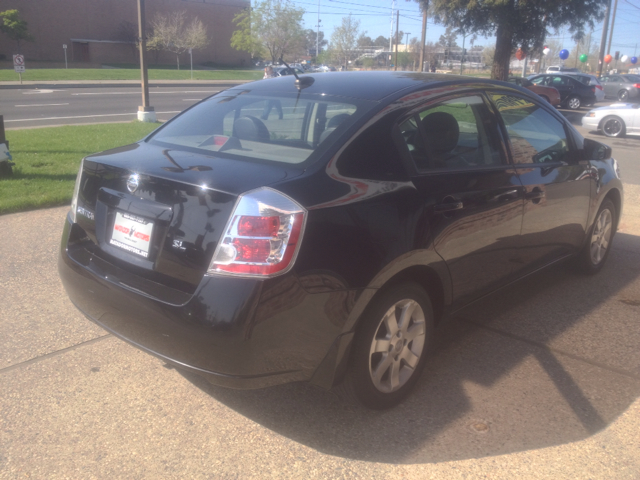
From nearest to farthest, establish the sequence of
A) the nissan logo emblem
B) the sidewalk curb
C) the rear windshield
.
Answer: the nissan logo emblem
the rear windshield
the sidewalk curb

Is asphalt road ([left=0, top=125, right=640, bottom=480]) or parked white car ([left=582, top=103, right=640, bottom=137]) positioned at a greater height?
parked white car ([left=582, top=103, right=640, bottom=137])

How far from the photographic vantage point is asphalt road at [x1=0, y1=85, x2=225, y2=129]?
16.3 m

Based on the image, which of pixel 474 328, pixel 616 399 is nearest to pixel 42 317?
pixel 474 328

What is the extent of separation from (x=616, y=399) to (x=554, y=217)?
139 centimetres

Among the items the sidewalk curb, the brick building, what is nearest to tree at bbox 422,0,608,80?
the sidewalk curb

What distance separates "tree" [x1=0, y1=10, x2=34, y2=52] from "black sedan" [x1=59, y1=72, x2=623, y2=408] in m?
57.2

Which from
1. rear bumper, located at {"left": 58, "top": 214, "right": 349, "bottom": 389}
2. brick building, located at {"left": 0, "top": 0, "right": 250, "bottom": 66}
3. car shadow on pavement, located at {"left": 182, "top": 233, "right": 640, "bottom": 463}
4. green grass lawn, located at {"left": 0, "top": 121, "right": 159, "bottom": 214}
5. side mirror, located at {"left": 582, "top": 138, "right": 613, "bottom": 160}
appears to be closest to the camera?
rear bumper, located at {"left": 58, "top": 214, "right": 349, "bottom": 389}

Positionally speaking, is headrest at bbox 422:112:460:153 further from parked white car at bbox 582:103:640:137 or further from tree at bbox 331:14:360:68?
tree at bbox 331:14:360:68

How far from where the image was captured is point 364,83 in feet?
11.2

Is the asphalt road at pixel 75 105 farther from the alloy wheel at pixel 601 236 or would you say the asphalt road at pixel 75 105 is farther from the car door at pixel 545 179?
the alloy wheel at pixel 601 236

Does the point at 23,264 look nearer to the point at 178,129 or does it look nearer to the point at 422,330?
the point at 178,129

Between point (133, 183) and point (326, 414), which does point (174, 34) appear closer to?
point (133, 183)

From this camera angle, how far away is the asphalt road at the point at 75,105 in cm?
1630

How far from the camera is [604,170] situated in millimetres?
4891
